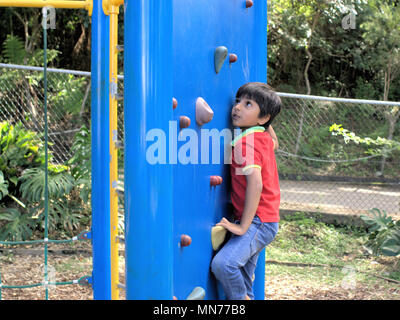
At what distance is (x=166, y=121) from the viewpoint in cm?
134

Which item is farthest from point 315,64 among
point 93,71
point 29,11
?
point 93,71

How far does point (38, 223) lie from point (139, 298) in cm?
372

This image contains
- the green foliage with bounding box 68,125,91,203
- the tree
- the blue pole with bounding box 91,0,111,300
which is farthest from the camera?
the tree

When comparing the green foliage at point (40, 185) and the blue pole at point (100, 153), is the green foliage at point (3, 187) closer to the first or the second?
the green foliage at point (40, 185)

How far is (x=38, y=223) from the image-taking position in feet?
15.7

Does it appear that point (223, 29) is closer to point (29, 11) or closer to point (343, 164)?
point (343, 164)

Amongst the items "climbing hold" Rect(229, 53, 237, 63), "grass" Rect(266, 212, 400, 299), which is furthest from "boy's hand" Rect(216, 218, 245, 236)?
"grass" Rect(266, 212, 400, 299)

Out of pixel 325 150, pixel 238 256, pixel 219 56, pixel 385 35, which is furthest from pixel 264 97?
pixel 385 35

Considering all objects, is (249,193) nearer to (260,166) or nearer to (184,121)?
(260,166)

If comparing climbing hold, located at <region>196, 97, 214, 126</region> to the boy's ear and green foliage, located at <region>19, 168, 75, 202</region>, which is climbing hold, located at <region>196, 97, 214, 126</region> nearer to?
the boy's ear

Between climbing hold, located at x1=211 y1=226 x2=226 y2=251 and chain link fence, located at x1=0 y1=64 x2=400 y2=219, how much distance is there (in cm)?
383

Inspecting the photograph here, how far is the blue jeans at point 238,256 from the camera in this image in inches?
73.2

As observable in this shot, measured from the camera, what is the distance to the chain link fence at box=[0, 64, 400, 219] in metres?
5.84

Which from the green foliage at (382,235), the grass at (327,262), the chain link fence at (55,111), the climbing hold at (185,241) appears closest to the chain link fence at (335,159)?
the grass at (327,262)
